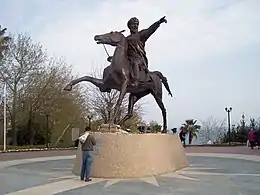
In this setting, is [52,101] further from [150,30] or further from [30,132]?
[150,30]

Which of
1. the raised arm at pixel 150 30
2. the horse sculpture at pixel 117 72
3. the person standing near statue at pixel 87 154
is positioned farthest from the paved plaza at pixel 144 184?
the raised arm at pixel 150 30

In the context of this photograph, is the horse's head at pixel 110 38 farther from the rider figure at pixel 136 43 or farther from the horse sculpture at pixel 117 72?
the rider figure at pixel 136 43

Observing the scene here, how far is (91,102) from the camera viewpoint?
170 feet

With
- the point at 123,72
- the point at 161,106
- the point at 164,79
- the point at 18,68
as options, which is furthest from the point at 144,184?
the point at 18,68

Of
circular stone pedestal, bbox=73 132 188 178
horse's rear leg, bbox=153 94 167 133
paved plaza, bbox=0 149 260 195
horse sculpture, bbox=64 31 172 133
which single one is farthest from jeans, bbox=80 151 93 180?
horse's rear leg, bbox=153 94 167 133

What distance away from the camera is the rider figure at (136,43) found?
696 inches

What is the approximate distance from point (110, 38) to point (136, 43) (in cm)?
118

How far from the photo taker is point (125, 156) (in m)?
15.3

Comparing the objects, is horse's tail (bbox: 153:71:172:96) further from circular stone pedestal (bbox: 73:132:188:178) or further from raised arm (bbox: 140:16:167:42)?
circular stone pedestal (bbox: 73:132:188:178)

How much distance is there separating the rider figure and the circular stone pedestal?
286 centimetres

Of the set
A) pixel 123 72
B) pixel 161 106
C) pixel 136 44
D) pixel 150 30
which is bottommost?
pixel 161 106

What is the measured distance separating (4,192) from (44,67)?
35827mm

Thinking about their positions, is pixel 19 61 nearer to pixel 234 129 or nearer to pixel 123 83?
pixel 234 129

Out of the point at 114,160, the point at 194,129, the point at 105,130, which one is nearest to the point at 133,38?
the point at 105,130
